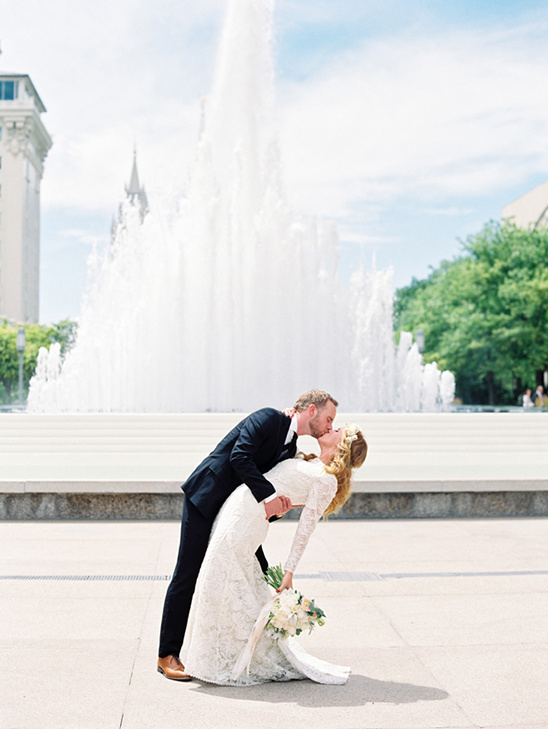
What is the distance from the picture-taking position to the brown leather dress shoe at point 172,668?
13.6ft

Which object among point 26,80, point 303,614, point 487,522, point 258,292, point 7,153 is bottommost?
point 487,522

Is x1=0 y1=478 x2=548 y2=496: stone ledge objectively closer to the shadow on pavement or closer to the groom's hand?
the shadow on pavement

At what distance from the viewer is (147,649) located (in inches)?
186

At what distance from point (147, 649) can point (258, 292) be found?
681 inches

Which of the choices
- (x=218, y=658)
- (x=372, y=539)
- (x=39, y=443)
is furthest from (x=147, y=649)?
(x=39, y=443)

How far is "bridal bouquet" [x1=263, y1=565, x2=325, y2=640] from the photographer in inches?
155

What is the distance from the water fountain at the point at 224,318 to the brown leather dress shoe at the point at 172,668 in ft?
50.9

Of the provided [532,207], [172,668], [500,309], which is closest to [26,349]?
[500,309]

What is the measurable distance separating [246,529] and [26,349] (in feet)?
197

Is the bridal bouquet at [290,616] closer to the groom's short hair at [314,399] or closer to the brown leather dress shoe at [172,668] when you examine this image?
the brown leather dress shoe at [172,668]

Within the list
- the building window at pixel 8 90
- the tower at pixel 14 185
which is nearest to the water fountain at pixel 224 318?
the tower at pixel 14 185

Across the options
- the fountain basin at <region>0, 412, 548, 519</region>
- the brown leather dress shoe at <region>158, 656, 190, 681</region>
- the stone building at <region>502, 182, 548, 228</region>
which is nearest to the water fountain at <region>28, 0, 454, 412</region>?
the fountain basin at <region>0, 412, 548, 519</region>

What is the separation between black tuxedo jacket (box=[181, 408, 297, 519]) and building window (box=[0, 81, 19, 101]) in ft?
311

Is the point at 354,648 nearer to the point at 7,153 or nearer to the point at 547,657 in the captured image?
the point at 547,657
